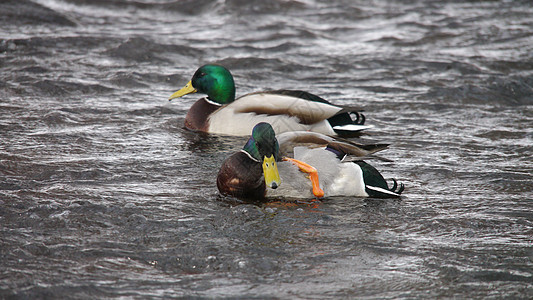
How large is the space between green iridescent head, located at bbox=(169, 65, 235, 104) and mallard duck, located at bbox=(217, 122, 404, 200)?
2.59 metres

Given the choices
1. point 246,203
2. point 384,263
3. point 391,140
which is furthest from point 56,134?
point 384,263

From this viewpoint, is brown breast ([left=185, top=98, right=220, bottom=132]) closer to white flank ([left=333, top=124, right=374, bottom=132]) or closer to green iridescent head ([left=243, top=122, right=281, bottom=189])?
white flank ([left=333, top=124, right=374, bottom=132])

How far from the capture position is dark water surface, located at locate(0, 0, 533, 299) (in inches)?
157

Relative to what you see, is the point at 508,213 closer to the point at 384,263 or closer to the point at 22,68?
the point at 384,263

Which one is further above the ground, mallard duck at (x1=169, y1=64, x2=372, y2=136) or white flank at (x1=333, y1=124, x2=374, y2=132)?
mallard duck at (x1=169, y1=64, x2=372, y2=136)

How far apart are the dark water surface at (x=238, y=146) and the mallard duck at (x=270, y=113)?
220mm

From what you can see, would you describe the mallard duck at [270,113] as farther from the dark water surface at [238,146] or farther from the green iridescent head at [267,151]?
the green iridescent head at [267,151]

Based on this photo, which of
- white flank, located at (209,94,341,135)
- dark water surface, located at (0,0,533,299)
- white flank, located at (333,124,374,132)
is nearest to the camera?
dark water surface, located at (0,0,533,299)

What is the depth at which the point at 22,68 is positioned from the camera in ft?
30.7

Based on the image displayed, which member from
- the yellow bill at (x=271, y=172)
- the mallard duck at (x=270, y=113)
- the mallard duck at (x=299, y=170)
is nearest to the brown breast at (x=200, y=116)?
the mallard duck at (x=270, y=113)

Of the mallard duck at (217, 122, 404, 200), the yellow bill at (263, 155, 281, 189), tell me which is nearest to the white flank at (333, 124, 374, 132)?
the mallard duck at (217, 122, 404, 200)

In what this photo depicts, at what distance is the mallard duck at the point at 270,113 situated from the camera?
7281 mm

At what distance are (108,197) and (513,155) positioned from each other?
386 cm

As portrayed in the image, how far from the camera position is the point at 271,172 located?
4.96 metres
